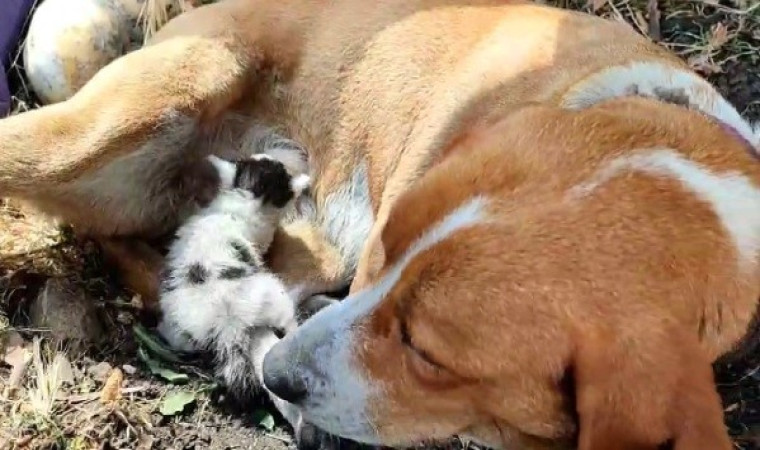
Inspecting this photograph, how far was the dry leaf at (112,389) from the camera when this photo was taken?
2.97 meters

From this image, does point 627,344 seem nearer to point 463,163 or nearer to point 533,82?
point 463,163

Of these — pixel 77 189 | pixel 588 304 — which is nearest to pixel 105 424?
pixel 77 189

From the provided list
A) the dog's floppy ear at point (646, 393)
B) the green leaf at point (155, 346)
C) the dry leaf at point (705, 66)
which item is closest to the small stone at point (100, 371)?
the green leaf at point (155, 346)

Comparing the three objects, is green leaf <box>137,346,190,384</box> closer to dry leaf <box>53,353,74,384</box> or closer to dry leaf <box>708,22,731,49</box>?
dry leaf <box>53,353,74,384</box>

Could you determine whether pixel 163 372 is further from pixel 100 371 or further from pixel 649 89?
pixel 649 89

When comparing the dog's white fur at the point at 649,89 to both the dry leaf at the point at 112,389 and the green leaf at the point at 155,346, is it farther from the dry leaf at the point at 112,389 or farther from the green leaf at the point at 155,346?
the dry leaf at the point at 112,389

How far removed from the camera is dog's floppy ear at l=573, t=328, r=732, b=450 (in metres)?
1.79

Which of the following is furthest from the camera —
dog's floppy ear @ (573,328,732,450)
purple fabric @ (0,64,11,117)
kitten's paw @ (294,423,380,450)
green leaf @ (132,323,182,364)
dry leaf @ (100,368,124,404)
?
purple fabric @ (0,64,11,117)

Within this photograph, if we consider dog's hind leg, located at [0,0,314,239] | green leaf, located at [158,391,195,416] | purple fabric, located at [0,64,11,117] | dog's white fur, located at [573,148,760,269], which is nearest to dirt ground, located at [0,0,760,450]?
green leaf, located at [158,391,195,416]

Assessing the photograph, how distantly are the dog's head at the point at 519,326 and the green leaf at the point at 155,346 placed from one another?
3.42 feet

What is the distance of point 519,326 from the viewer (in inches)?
75.0

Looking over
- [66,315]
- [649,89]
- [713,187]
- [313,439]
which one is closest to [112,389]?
[66,315]

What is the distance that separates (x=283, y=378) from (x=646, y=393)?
74cm

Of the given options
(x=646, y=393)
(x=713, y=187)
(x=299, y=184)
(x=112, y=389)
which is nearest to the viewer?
(x=646, y=393)
